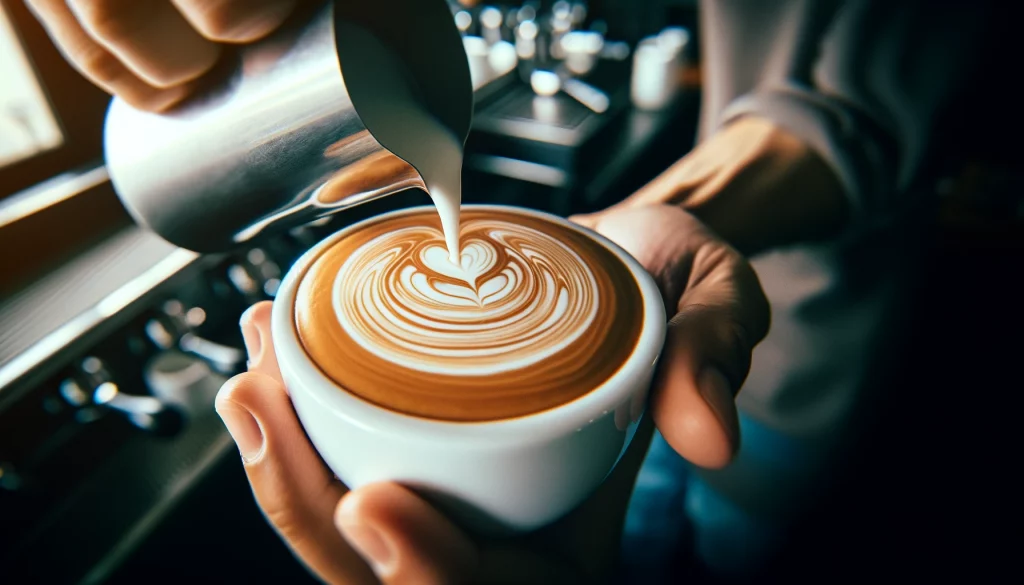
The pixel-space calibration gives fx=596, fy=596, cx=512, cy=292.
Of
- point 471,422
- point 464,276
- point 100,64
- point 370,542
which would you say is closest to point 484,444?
point 471,422

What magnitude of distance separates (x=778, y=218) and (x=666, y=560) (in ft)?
3.19

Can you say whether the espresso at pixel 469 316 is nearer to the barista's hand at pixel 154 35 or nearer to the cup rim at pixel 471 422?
the cup rim at pixel 471 422

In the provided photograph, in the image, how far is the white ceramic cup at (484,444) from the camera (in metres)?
0.50

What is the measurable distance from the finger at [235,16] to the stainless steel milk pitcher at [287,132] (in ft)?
0.05

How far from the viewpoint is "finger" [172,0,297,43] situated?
0.53 m

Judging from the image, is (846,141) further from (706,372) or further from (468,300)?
(468,300)

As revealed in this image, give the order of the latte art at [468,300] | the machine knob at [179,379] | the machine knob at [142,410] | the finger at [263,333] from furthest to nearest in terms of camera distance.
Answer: the machine knob at [179,379] → the machine knob at [142,410] → the finger at [263,333] → the latte art at [468,300]

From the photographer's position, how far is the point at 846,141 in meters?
1.05

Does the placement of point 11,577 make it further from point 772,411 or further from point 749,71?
point 749,71

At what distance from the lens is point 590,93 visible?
1.89 m

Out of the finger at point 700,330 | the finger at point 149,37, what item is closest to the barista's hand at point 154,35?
the finger at point 149,37

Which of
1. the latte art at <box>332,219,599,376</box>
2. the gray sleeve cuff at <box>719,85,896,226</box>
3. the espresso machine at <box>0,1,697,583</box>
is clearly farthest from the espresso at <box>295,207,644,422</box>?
the gray sleeve cuff at <box>719,85,896,226</box>

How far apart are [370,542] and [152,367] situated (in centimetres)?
65

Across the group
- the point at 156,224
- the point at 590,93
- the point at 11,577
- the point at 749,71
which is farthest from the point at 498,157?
the point at 11,577
